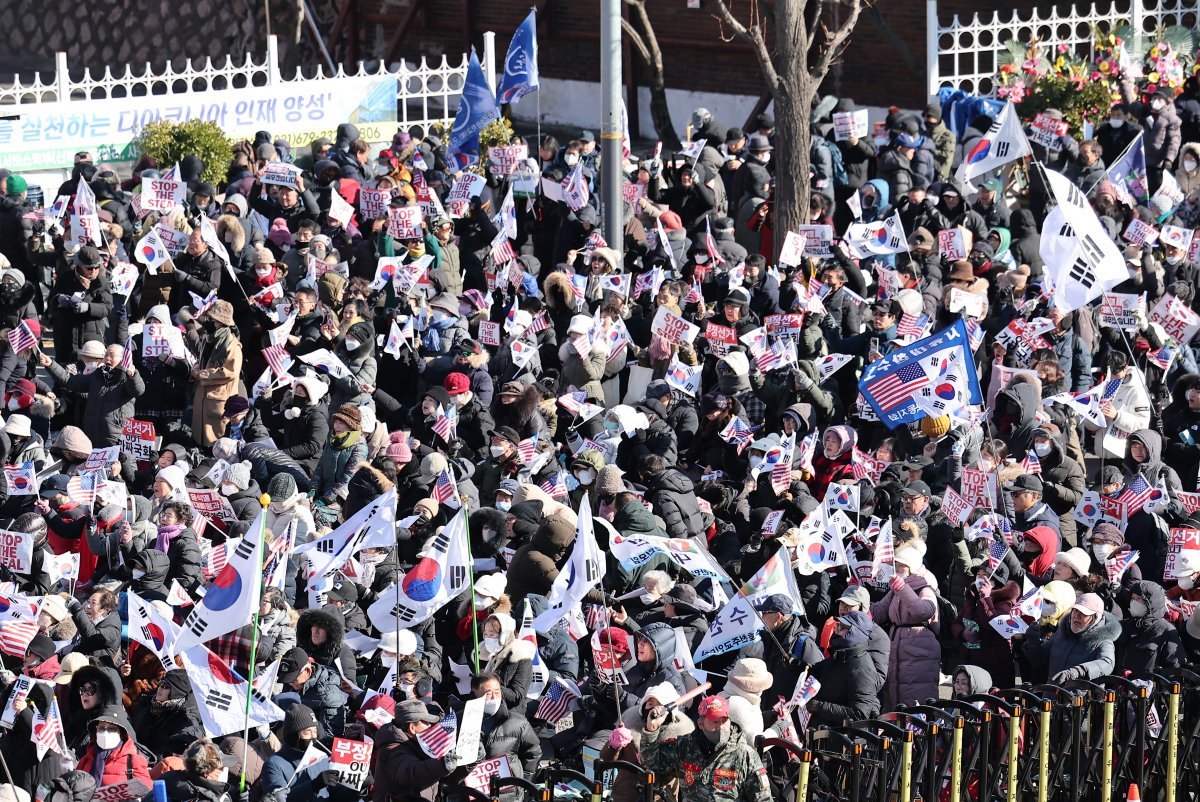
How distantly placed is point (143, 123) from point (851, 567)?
36.2 feet

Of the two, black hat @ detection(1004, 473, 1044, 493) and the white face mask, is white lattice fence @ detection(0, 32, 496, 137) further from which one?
black hat @ detection(1004, 473, 1044, 493)

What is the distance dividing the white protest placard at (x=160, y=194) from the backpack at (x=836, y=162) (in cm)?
570

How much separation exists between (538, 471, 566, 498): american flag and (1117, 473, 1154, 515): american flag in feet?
11.7

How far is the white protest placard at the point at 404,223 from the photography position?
59.7ft

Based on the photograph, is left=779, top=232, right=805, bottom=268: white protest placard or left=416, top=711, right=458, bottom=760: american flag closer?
left=416, top=711, right=458, bottom=760: american flag

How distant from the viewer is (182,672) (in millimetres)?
12672

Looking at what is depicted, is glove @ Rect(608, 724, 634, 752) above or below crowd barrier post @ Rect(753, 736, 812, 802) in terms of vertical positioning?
below

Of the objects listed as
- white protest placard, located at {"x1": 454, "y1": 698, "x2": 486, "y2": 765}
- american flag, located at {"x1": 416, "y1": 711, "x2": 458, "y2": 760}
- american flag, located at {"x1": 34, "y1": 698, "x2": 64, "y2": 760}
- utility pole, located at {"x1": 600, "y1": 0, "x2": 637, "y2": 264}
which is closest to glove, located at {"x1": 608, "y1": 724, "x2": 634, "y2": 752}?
white protest placard, located at {"x1": 454, "y1": 698, "x2": 486, "y2": 765}

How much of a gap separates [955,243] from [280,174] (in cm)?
582

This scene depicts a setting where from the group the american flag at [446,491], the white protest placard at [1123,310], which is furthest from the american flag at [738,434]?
the white protest placard at [1123,310]

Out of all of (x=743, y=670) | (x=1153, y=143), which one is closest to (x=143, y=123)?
(x=1153, y=143)

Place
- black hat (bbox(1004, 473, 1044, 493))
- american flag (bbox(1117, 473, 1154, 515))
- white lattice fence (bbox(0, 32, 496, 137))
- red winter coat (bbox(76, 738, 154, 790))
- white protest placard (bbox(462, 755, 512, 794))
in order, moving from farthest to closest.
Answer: white lattice fence (bbox(0, 32, 496, 137))
black hat (bbox(1004, 473, 1044, 493))
american flag (bbox(1117, 473, 1154, 515))
red winter coat (bbox(76, 738, 154, 790))
white protest placard (bbox(462, 755, 512, 794))

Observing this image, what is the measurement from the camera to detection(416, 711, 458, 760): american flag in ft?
36.7

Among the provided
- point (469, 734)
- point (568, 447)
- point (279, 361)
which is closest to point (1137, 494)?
point (568, 447)
